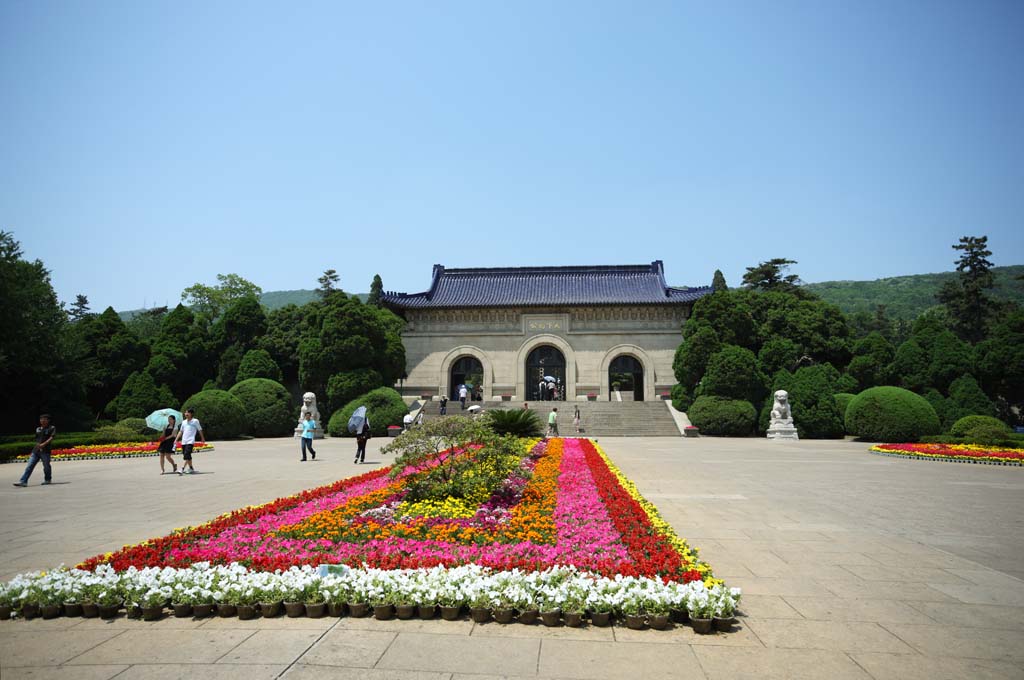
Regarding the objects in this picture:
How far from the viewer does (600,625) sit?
12.1 ft

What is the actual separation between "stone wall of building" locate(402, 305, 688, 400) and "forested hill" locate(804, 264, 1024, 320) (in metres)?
53.8

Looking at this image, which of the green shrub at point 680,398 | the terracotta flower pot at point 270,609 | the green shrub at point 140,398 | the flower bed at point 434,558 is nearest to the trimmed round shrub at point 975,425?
the green shrub at point 680,398

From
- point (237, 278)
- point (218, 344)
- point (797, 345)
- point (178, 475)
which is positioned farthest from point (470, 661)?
point (237, 278)

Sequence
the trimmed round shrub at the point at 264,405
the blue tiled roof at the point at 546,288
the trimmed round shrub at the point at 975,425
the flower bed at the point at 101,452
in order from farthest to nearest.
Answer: the blue tiled roof at the point at 546,288 → the trimmed round shrub at the point at 264,405 → the trimmed round shrub at the point at 975,425 → the flower bed at the point at 101,452

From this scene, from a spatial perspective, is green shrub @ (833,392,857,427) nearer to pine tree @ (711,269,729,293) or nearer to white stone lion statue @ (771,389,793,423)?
white stone lion statue @ (771,389,793,423)

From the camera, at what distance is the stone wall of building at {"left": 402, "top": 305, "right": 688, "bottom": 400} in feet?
103

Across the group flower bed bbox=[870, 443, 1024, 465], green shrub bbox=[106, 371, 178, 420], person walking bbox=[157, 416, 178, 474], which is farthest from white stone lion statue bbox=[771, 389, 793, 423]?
green shrub bbox=[106, 371, 178, 420]

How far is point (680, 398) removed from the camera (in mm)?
27188

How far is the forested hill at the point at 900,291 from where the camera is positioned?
246 feet

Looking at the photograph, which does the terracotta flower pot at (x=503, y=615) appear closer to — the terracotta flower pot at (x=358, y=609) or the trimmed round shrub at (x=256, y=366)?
the terracotta flower pot at (x=358, y=609)

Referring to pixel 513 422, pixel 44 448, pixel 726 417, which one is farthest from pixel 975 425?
pixel 44 448

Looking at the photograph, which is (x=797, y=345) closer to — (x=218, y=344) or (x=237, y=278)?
(x=218, y=344)

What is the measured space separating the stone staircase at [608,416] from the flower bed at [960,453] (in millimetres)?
9809

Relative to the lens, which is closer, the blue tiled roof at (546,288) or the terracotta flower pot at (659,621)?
the terracotta flower pot at (659,621)
